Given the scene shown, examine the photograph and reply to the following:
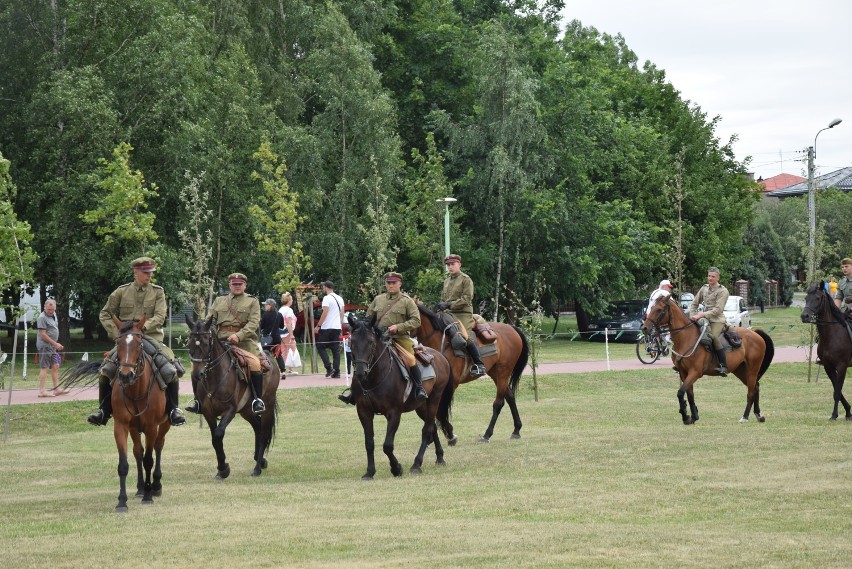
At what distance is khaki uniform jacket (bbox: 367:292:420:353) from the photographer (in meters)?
16.5

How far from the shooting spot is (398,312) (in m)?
16.7

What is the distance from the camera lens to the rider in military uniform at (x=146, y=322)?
Result: 567 inches

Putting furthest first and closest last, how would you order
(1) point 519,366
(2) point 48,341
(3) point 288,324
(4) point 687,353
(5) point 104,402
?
(3) point 288,324, (2) point 48,341, (4) point 687,353, (1) point 519,366, (5) point 104,402

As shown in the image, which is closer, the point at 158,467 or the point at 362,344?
the point at 158,467

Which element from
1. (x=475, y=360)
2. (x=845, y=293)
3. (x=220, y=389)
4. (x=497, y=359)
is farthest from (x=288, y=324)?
Answer: (x=220, y=389)

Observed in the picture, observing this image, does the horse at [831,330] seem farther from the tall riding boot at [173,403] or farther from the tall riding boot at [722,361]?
the tall riding boot at [173,403]

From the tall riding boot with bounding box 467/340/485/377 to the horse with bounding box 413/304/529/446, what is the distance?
0.31 ft

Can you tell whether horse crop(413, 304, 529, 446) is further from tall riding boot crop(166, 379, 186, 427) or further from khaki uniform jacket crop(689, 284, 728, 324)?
tall riding boot crop(166, 379, 186, 427)

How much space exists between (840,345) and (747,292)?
226ft

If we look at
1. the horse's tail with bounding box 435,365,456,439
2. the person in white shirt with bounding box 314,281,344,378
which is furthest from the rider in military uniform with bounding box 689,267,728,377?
the person in white shirt with bounding box 314,281,344,378

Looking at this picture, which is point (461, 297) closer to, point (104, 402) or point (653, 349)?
point (104, 402)

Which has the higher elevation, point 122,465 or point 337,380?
point 122,465

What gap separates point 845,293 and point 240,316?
38.1 feet

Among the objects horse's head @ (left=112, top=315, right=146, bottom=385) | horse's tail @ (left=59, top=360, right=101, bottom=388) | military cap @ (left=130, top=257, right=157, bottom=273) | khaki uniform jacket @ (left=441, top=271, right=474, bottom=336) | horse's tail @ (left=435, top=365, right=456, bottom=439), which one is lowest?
horse's tail @ (left=435, top=365, right=456, bottom=439)
